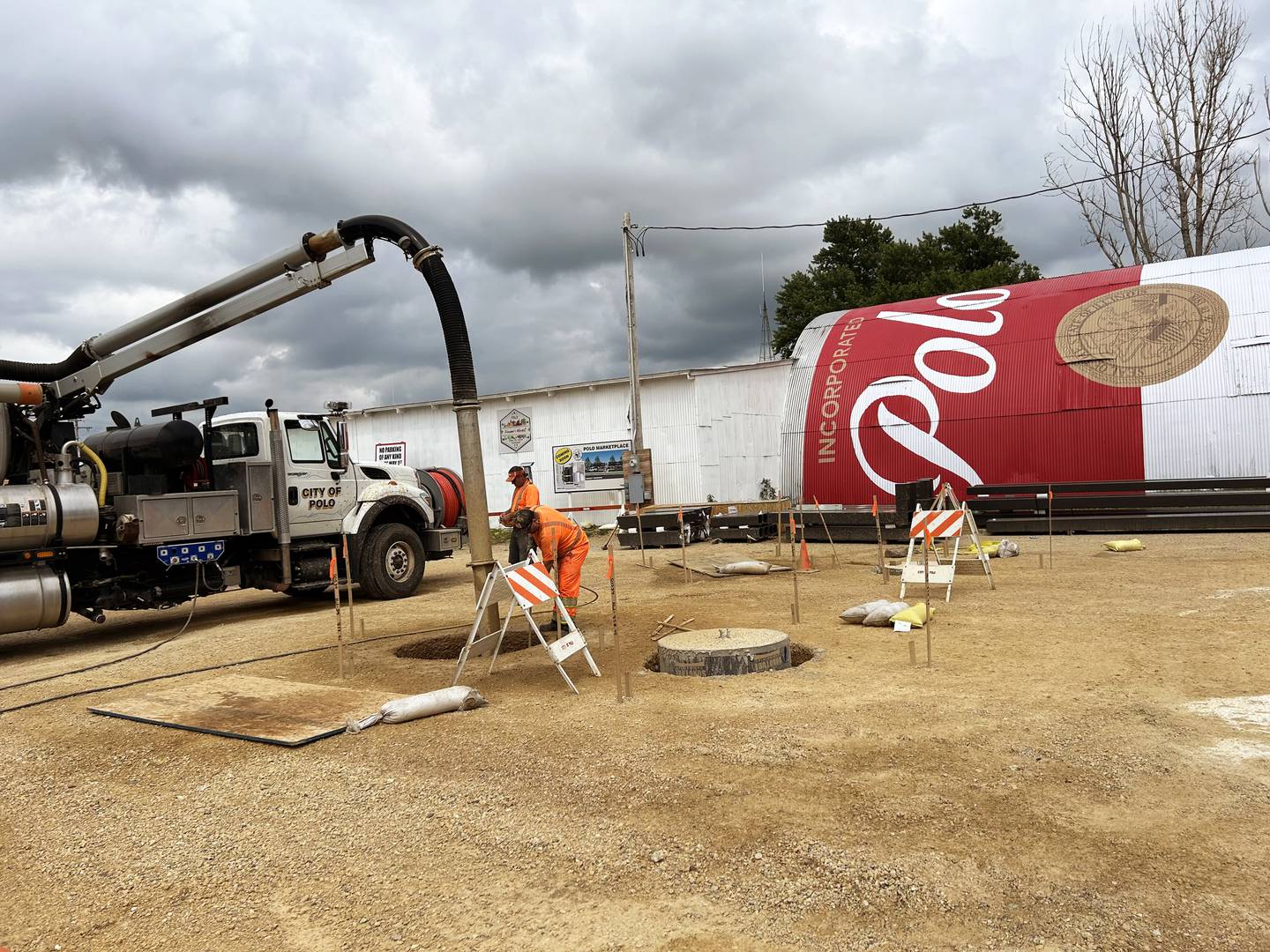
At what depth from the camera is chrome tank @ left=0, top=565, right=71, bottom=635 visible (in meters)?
10.9

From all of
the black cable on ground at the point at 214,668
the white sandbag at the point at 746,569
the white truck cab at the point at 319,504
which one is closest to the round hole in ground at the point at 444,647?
the black cable on ground at the point at 214,668

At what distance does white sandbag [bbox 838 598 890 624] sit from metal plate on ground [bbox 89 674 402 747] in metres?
5.34

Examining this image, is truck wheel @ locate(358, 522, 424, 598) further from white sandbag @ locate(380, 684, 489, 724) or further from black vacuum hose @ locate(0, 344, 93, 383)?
white sandbag @ locate(380, 684, 489, 724)

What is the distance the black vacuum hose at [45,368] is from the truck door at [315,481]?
2804 millimetres

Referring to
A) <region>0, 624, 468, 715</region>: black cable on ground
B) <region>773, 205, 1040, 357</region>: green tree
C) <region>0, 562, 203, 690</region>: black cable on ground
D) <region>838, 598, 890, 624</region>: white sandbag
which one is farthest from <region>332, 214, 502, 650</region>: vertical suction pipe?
<region>773, 205, 1040, 357</region>: green tree

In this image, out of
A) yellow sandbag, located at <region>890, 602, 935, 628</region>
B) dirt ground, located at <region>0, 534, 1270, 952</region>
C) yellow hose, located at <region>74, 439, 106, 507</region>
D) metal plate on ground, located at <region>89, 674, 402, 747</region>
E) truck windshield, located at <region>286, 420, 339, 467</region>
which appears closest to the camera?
dirt ground, located at <region>0, 534, 1270, 952</region>

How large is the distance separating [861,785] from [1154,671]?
3.86m

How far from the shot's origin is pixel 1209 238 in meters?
31.3

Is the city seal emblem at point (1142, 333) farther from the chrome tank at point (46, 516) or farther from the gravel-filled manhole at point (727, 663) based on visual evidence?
the chrome tank at point (46, 516)

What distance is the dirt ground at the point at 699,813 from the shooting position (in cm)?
399

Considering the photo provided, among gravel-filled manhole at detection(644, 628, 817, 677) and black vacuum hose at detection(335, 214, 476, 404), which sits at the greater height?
black vacuum hose at detection(335, 214, 476, 404)

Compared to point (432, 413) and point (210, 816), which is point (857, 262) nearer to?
point (432, 413)

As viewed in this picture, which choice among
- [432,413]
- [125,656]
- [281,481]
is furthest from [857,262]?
[125,656]

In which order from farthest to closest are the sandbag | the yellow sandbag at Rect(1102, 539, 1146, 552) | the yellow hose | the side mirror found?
the yellow sandbag at Rect(1102, 539, 1146, 552), the sandbag, the side mirror, the yellow hose
